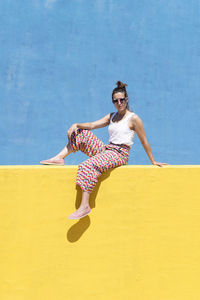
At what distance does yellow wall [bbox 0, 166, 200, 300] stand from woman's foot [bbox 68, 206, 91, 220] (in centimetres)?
12

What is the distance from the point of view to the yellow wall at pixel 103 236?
2.61 m

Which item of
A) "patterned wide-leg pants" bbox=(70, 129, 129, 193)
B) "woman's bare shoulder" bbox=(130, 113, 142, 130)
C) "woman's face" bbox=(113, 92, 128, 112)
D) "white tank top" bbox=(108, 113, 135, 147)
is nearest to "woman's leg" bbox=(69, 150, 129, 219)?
"patterned wide-leg pants" bbox=(70, 129, 129, 193)

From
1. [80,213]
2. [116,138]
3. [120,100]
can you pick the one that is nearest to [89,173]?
[80,213]

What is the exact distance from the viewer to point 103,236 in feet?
8.66

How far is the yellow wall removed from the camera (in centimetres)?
261

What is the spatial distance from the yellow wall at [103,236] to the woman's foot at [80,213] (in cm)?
12

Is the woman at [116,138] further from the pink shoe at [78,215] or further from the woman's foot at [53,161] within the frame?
the pink shoe at [78,215]

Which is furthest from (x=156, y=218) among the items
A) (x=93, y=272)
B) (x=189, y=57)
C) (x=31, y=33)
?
(x=31, y=33)

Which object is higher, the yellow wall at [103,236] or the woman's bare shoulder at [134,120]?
the woman's bare shoulder at [134,120]

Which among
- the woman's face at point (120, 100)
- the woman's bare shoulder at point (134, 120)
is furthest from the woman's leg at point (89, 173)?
the woman's face at point (120, 100)

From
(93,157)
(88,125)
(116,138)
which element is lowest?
(93,157)

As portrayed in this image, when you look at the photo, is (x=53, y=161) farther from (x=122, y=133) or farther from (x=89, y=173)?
(x=122, y=133)

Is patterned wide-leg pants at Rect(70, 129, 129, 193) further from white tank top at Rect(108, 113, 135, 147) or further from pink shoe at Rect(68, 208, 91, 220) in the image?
pink shoe at Rect(68, 208, 91, 220)

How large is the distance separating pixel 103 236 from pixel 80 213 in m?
0.30
